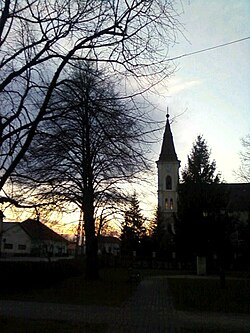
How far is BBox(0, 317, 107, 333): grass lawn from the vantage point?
10141 millimetres

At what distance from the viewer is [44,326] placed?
10.7 meters

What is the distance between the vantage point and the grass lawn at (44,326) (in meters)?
10.1

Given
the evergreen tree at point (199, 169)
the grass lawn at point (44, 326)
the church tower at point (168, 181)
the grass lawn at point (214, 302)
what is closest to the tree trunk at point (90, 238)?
the grass lawn at point (214, 302)

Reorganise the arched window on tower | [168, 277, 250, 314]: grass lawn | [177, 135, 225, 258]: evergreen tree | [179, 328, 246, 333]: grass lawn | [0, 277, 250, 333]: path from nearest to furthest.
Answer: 1. [179, 328, 246, 333]: grass lawn
2. [0, 277, 250, 333]: path
3. [168, 277, 250, 314]: grass lawn
4. [177, 135, 225, 258]: evergreen tree
5. the arched window on tower

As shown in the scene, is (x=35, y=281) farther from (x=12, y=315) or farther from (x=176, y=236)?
(x=176, y=236)

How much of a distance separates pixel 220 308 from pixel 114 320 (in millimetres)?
4742

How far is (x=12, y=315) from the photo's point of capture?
12.7 m

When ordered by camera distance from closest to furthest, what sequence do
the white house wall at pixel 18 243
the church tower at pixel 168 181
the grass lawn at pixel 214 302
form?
1. the grass lawn at pixel 214 302
2. the white house wall at pixel 18 243
3. the church tower at pixel 168 181

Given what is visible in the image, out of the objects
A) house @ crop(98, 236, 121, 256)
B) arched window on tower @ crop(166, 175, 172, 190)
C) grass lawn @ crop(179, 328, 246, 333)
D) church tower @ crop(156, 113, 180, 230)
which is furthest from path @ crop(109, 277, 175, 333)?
arched window on tower @ crop(166, 175, 172, 190)

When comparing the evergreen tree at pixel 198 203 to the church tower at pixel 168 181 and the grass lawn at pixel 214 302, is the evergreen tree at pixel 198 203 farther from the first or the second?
the church tower at pixel 168 181

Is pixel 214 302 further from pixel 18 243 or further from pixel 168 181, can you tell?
pixel 168 181

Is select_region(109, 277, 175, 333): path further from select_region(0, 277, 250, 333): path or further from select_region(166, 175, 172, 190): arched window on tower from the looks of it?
select_region(166, 175, 172, 190): arched window on tower

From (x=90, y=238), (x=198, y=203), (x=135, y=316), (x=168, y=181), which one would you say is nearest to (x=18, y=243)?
(x=168, y=181)

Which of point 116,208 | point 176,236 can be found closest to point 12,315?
point 116,208
